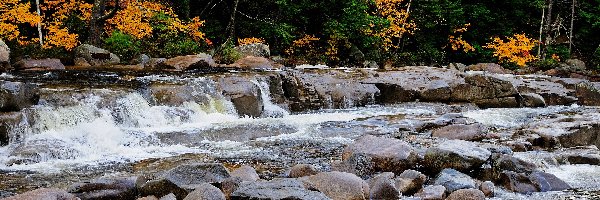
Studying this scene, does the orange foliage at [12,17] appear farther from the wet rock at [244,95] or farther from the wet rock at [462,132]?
the wet rock at [462,132]

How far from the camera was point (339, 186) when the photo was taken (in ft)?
19.4

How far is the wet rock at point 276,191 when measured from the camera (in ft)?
16.9

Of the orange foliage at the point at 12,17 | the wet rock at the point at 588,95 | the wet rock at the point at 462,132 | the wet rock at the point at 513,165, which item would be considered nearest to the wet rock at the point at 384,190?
the wet rock at the point at 513,165

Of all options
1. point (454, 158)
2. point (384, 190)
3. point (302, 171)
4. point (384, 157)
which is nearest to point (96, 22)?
point (302, 171)

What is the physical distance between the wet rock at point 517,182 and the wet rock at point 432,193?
1177mm

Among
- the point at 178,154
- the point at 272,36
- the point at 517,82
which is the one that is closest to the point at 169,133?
the point at 178,154

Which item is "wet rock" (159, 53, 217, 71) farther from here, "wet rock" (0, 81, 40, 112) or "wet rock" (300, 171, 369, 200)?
"wet rock" (300, 171, 369, 200)

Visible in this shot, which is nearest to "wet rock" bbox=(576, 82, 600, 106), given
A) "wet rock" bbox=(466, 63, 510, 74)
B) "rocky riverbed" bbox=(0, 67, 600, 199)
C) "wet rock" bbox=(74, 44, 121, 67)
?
"rocky riverbed" bbox=(0, 67, 600, 199)

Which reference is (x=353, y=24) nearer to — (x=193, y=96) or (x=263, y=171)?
(x=193, y=96)

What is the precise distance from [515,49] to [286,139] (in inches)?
929

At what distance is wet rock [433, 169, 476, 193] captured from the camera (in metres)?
6.38

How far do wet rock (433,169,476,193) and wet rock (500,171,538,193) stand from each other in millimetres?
549

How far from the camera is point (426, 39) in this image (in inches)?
1255

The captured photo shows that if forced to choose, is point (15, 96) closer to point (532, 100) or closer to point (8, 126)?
point (8, 126)
